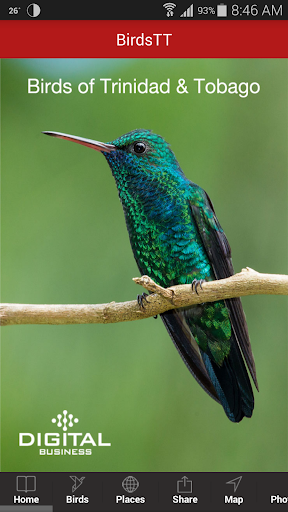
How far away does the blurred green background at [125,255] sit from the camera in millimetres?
3754

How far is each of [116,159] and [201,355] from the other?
1506 mm

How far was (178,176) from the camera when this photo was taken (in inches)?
126

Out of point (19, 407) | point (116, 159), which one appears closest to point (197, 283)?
point (116, 159)

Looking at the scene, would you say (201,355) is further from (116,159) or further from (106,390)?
(116,159)

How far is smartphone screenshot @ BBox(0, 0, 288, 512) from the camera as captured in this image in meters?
2.67
